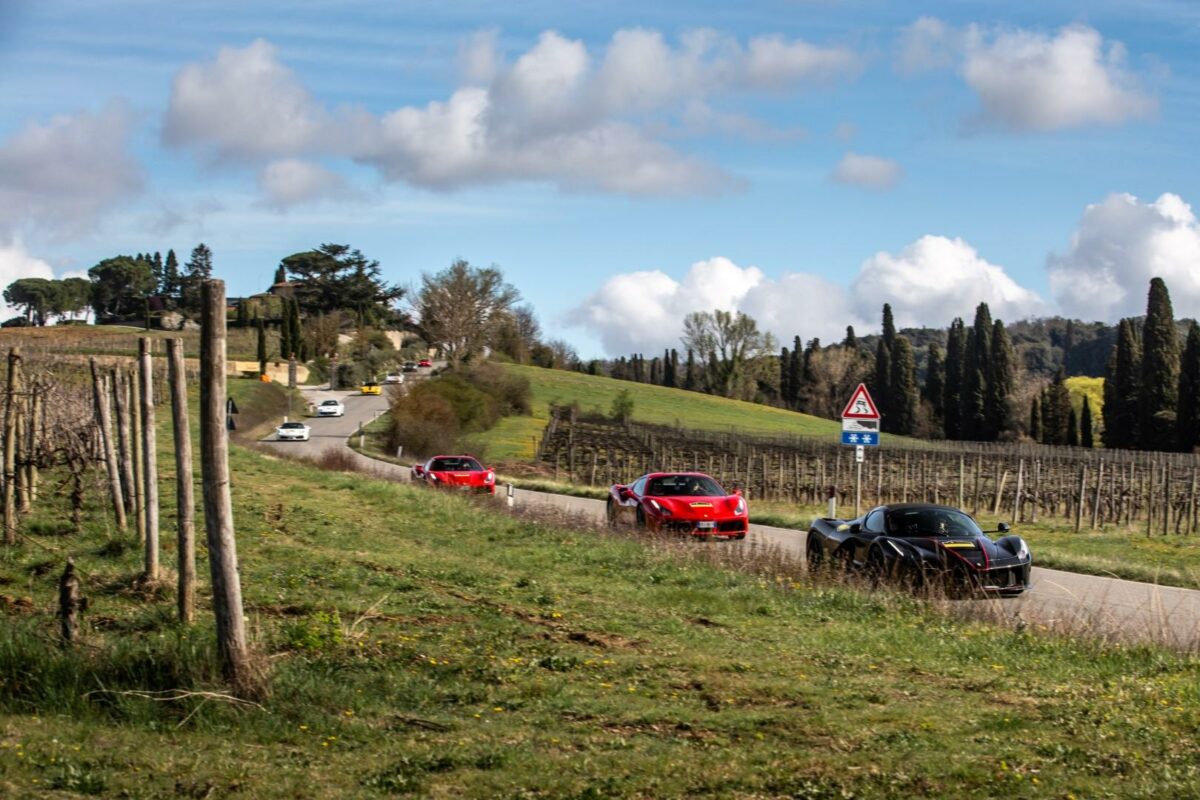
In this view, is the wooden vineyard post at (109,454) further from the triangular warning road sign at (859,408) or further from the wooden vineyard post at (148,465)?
the triangular warning road sign at (859,408)

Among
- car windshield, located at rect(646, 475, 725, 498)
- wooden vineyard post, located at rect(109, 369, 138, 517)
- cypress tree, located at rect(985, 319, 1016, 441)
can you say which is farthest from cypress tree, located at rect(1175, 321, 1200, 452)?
wooden vineyard post, located at rect(109, 369, 138, 517)

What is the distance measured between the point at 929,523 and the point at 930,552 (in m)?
1.03

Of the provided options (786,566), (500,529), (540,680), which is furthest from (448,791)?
(500,529)

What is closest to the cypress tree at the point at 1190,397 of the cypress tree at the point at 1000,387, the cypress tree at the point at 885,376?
the cypress tree at the point at 1000,387

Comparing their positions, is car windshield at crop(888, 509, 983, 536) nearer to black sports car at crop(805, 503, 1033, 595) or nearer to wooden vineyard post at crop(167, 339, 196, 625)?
black sports car at crop(805, 503, 1033, 595)

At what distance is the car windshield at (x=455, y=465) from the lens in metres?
37.3

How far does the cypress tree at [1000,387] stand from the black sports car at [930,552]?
298 feet

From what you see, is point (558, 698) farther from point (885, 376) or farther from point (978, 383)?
point (885, 376)

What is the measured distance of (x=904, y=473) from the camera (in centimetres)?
4912

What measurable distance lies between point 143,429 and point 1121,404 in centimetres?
8454

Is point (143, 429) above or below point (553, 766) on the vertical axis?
above

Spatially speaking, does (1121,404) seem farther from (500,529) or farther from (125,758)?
(125,758)

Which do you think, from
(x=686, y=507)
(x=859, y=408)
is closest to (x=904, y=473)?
(x=859, y=408)

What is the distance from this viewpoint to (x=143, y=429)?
1267cm
